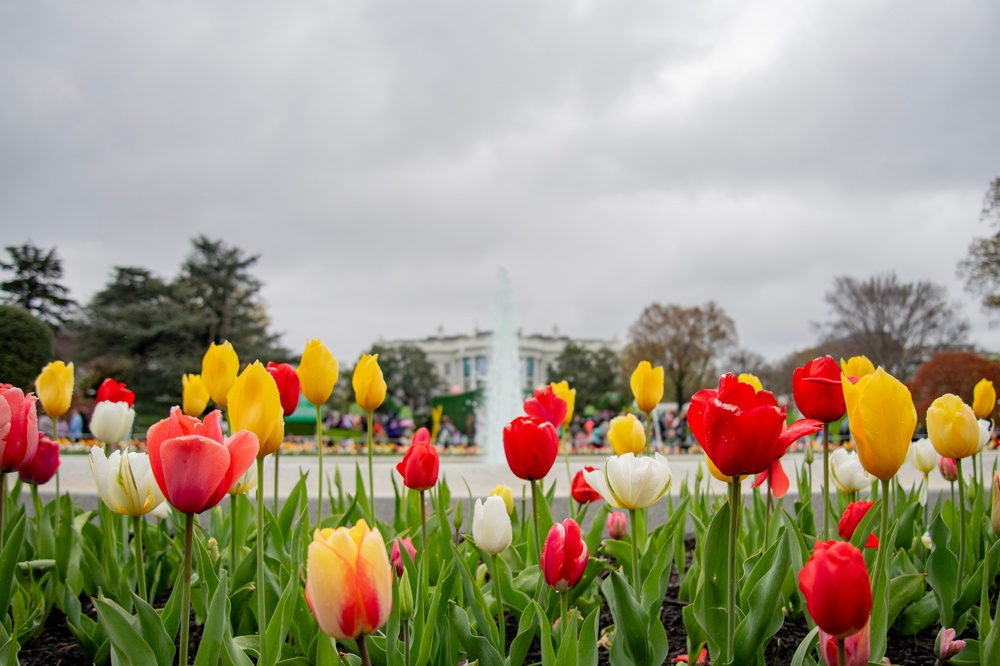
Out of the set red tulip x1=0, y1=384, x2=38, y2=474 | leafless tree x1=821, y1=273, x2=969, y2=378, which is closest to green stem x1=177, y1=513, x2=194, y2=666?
red tulip x1=0, y1=384, x2=38, y2=474

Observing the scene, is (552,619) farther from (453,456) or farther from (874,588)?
(453,456)

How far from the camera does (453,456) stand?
13.9 metres

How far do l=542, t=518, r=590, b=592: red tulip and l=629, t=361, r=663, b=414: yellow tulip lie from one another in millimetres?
1190

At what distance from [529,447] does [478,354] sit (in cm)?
7884

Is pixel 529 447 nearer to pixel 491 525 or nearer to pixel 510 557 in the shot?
pixel 491 525

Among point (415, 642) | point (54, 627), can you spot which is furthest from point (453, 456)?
point (415, 642)

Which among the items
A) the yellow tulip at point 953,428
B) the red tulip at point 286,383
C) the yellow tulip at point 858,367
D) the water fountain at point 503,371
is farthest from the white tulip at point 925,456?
the water fountain at point 503,371

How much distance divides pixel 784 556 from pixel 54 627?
7.68 feet

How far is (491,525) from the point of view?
5.79 feet

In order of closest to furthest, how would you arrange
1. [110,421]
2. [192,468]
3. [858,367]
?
[192,468], [858,367], [110,421]

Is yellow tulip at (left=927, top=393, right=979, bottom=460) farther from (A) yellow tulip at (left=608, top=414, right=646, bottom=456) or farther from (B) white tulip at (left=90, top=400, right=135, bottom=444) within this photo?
(B) white tulip at (left=90, top=400, right=135, bottom=444)

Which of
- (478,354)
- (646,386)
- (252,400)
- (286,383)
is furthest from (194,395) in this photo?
(478,354)

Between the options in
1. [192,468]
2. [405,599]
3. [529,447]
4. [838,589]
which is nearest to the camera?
[838,589]

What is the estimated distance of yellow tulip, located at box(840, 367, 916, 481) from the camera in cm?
113
